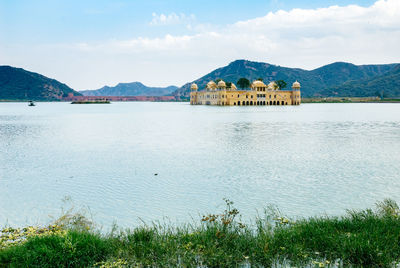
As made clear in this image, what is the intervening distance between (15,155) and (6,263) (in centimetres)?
1818

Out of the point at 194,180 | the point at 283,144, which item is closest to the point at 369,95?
the point at 283,144

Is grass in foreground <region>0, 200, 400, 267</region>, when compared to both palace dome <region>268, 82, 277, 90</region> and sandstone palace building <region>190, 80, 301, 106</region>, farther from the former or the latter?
palace dome <region>268, 82, 277, 90</region>

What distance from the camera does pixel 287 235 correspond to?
762 cm

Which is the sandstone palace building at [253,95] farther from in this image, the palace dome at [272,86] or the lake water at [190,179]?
the lake water at [190,179]

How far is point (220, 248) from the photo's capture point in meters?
7.08

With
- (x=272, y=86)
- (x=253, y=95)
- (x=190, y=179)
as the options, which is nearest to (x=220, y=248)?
(x=190, y=179)

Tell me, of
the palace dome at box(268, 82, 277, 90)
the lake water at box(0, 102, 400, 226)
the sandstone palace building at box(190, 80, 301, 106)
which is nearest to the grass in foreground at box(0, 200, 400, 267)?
the lake water at box(0, 102, 400, 226)

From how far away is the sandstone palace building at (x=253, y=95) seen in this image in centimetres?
12988

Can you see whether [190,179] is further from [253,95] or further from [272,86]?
[272,86]

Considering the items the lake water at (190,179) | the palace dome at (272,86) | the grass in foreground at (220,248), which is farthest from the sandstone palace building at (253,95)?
the grass in foreground at (220,248)

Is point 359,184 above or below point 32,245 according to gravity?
below

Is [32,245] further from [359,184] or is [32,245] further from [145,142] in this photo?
[145,142]

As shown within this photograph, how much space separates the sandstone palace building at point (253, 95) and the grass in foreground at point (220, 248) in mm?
120327

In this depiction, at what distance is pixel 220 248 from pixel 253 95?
5049 inches
